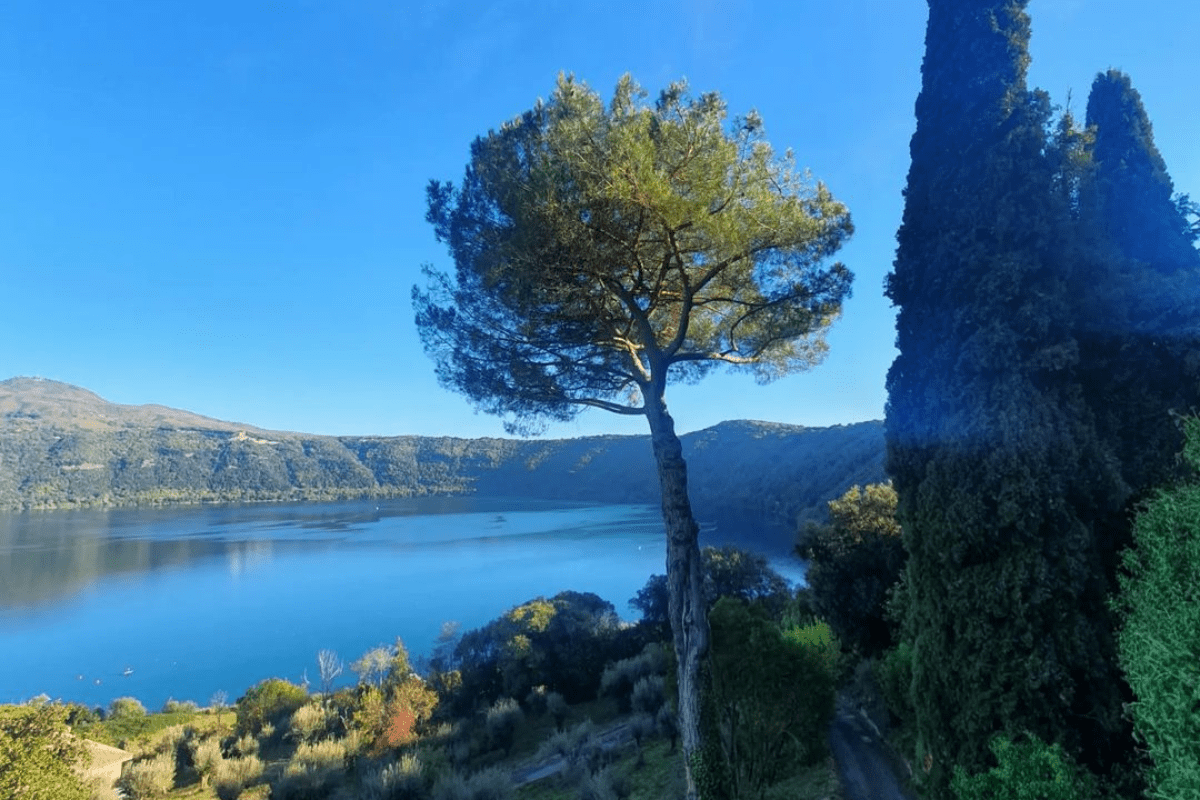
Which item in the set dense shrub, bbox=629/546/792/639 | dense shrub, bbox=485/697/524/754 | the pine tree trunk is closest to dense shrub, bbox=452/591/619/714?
dense shrub, bbox=485/697/524/754

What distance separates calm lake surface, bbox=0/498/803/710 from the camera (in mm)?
29828

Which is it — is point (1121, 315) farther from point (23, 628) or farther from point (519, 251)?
point (23, 628)

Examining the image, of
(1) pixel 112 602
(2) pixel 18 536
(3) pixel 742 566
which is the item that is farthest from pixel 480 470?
(3) pixel 742 566

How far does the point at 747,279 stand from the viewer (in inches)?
271

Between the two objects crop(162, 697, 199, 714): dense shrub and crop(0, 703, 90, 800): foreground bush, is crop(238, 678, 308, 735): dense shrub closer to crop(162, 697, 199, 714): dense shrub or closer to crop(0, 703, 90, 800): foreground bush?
crop(162, 697, 199, 714): dense shrub

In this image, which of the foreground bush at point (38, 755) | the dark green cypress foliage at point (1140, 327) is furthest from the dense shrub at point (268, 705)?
the dark green cypress foliage at point (1140, 327)

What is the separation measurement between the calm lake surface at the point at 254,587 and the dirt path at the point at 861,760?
2413cm

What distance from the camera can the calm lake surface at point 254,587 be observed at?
29.8 m

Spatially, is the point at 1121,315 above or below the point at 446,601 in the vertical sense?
above

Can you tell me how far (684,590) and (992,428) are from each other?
313 centimetres

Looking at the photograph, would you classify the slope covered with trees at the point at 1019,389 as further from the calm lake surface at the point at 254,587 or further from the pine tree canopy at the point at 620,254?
the calm lake surface at the point at 254,587

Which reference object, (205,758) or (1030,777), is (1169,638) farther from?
(205,758)

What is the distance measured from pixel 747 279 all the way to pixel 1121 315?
332 centimetres

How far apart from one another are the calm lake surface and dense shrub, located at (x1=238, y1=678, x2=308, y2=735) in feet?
33.1
